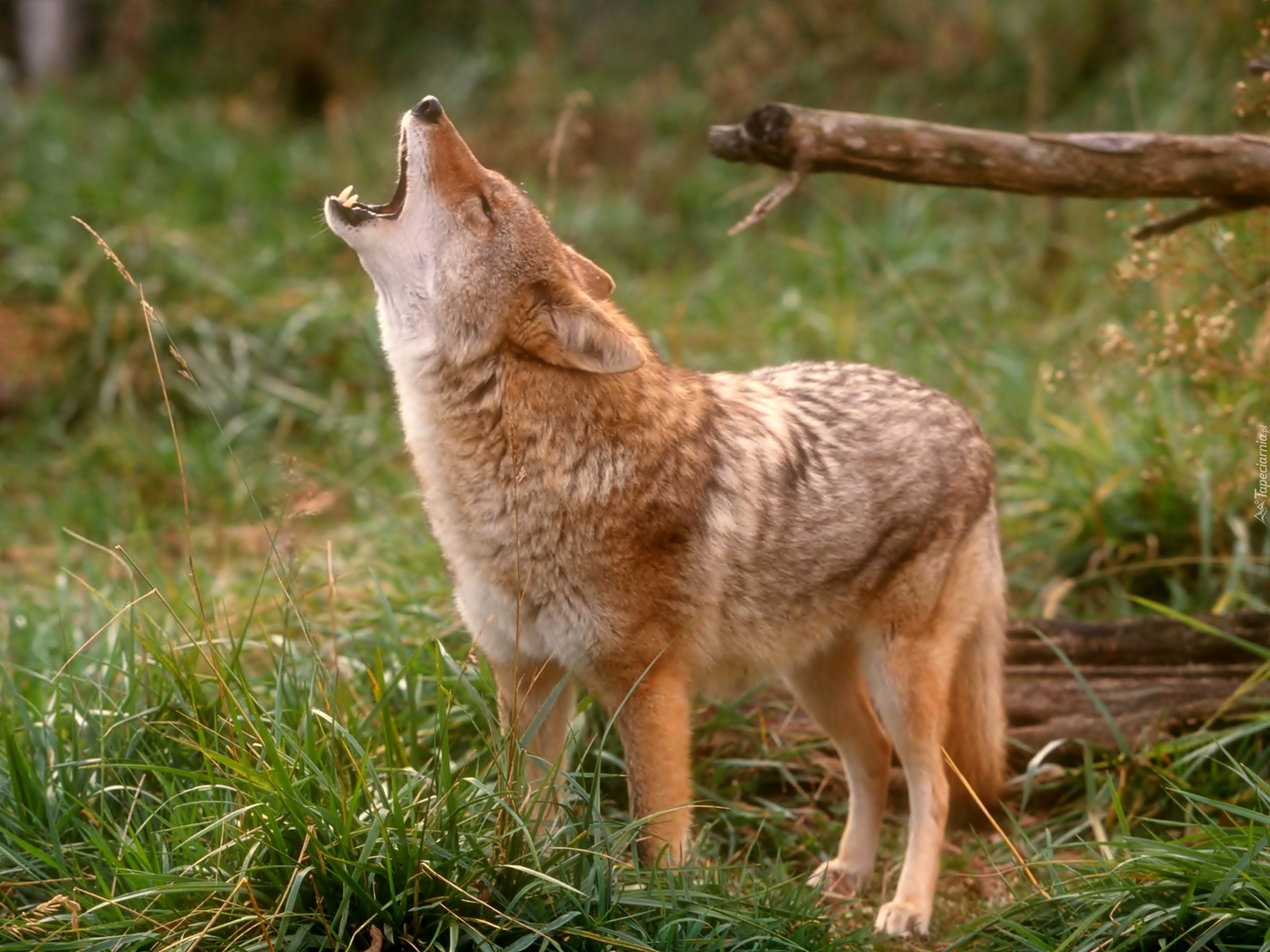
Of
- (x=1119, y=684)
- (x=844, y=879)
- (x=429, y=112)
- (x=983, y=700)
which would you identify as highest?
(x=429, y=112)

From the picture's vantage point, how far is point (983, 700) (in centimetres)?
424

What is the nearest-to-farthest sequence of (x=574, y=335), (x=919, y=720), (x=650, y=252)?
(x=574, y=335)
(x=919, y=720)
(x=650, y=252)

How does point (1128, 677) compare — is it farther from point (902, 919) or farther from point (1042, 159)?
point (1042, 159)

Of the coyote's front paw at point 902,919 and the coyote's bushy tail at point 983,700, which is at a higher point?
the coyote's bushy tail at point 983,700

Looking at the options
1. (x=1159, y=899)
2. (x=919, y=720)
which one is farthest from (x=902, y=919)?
(x=1159, y=899)

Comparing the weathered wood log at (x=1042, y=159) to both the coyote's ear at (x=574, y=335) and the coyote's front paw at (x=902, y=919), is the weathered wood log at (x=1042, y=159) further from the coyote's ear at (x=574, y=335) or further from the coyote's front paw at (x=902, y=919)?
the coyote's front paw at (x=902, y=919)

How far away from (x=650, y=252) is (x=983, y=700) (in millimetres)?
6485

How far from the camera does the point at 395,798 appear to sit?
2973mm

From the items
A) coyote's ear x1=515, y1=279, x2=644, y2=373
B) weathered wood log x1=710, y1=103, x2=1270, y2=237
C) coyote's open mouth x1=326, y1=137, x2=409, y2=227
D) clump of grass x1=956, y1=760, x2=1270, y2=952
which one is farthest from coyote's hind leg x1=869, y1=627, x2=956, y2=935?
coyote's open mouth x1=326, y1=137, x2=409, y2=227

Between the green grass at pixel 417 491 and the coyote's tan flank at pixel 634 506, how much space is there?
227 millimetres

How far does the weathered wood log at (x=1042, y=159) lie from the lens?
3977 mm

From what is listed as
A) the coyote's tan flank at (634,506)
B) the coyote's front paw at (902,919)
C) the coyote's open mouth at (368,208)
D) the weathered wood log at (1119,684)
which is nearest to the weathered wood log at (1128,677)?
the weathered wood log at (1119,684)

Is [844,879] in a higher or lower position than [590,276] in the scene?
lower

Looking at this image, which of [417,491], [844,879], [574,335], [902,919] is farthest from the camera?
[417,491]
